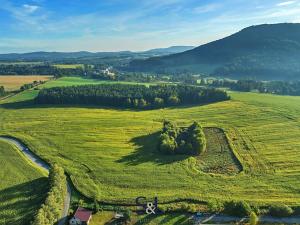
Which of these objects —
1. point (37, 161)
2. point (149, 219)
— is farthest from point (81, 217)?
point (37, 161)

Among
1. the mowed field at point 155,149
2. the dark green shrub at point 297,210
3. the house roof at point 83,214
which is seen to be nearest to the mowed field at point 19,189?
the mowed field at point 155,149

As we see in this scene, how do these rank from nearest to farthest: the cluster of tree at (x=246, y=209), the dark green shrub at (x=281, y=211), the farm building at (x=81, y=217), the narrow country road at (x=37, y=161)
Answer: the farm building at (x=81, y=217)
the cluster of tree at (x=246, y=209)
the dark green shrub at (x=281, y=211)
the narrow country road at (x=37, y=161)

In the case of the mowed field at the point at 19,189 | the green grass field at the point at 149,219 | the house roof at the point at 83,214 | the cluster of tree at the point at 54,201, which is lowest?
the green grass field at the point at 149,219

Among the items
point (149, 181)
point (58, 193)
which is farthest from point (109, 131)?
point (58, 193)

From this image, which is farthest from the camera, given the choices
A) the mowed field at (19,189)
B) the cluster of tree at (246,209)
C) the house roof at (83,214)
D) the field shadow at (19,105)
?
the field shadow at (19,105)

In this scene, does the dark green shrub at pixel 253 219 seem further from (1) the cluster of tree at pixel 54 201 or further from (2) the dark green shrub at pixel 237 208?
(1) the cluster of tree at pixel 54 201

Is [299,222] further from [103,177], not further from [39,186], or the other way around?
[39,186]

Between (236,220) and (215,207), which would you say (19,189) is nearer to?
(215,207)
